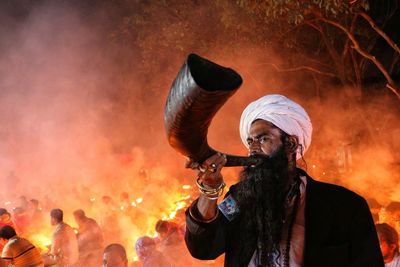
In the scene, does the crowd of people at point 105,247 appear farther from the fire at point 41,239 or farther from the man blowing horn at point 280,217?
Result: the man blowing horn at point 280,217

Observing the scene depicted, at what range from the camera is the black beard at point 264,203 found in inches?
97.7

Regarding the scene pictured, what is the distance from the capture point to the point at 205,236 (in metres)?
2.27

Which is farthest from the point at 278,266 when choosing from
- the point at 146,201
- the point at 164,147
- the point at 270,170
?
the point at 164,147

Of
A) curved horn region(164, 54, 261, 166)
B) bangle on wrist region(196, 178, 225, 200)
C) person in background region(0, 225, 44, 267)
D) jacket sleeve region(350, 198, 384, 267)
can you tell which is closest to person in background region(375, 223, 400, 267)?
jacket sleeve region(350, 198, 384, 267)

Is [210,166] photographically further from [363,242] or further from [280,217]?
[363,242]

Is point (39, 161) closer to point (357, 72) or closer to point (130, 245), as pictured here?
point (130, 245)

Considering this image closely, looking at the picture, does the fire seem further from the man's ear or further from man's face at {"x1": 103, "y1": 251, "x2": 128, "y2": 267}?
the man's ear

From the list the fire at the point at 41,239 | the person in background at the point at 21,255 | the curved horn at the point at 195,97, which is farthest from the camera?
the fire at the point at 41,239

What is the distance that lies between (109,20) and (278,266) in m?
18.8

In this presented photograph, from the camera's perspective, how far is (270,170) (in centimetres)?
246

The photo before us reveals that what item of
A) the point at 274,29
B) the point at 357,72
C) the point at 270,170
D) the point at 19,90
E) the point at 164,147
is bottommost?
the point at 164,147

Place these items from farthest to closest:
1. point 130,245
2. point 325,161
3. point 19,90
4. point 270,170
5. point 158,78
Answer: point 19,90
point 158,78
point 325,161
point 130,245
point 270,170

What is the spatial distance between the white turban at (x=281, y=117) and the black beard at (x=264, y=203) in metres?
0.23

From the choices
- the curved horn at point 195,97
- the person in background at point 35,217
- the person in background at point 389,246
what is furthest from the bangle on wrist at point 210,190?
the person in background at point 35,217
